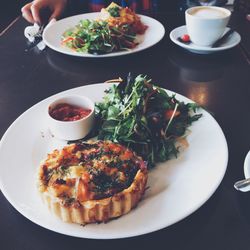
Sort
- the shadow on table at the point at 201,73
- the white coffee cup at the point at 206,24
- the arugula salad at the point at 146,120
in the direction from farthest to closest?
1. the white coffee cup at the point at 206,24
2. the shadow on table at the point at 201,73
3. the arugula salad at the point at 146,120

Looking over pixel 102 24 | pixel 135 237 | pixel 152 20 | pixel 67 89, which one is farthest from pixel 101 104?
pixel 152 20

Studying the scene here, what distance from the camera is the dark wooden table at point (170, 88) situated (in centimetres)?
104

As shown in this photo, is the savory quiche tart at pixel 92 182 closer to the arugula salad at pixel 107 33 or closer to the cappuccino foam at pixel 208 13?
the arugula salad at pixel 107 33

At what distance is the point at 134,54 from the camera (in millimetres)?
2230

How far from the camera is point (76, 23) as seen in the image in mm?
2629

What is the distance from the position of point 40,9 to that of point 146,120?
177cm

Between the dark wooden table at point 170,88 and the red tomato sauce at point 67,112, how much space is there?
0.25 meters

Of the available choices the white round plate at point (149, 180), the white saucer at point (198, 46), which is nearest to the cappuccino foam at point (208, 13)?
the white saucer at point (198, 46)

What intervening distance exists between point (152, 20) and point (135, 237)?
1.91 m

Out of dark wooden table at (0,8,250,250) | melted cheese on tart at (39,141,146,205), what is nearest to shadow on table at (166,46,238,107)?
dark wooden table at (0,8,250,250)

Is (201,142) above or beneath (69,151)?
beneath

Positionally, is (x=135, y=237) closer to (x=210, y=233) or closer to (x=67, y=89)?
(x=210, y=233)

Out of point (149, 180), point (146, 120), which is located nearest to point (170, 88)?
point (146, 120)

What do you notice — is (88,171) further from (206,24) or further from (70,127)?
Result: (206,24)
